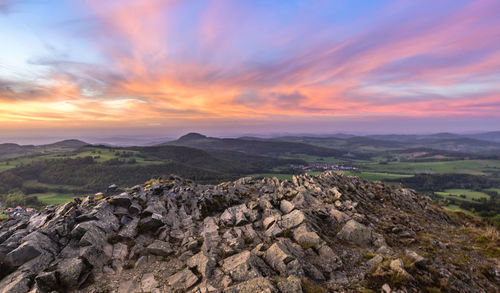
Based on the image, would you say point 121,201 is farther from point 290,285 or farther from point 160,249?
point 290,285

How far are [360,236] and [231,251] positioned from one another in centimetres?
1304

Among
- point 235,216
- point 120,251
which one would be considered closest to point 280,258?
point 235,216

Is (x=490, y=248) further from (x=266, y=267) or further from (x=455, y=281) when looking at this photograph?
(x=266, y=267)

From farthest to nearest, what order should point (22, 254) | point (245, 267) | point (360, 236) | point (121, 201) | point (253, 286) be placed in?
point (121, 201), point (360, 236), point (22, 254), point (245, 267), point (253, 286)

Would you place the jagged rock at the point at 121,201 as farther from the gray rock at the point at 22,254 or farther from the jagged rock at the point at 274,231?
the jagged rock at the point at 274,231

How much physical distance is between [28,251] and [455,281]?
31.3 metres

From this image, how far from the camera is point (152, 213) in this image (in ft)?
76.0

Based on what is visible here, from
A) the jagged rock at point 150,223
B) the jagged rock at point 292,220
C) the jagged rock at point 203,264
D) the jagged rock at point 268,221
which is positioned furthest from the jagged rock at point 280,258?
the jagged rock at point 150,223

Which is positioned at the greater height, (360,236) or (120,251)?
(360,236)

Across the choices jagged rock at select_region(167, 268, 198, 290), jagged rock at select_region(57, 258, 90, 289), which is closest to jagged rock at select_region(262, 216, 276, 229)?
jagged rock at select_region(167, 268, 198, 290)

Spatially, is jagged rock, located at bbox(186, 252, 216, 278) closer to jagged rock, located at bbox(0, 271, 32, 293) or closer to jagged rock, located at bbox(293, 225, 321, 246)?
jagged rock, located at bbox(293, 225, 321, 246)

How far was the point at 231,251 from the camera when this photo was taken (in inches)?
640

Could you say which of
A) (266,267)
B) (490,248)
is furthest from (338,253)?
(490,248)

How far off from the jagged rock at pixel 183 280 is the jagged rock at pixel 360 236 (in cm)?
1468
